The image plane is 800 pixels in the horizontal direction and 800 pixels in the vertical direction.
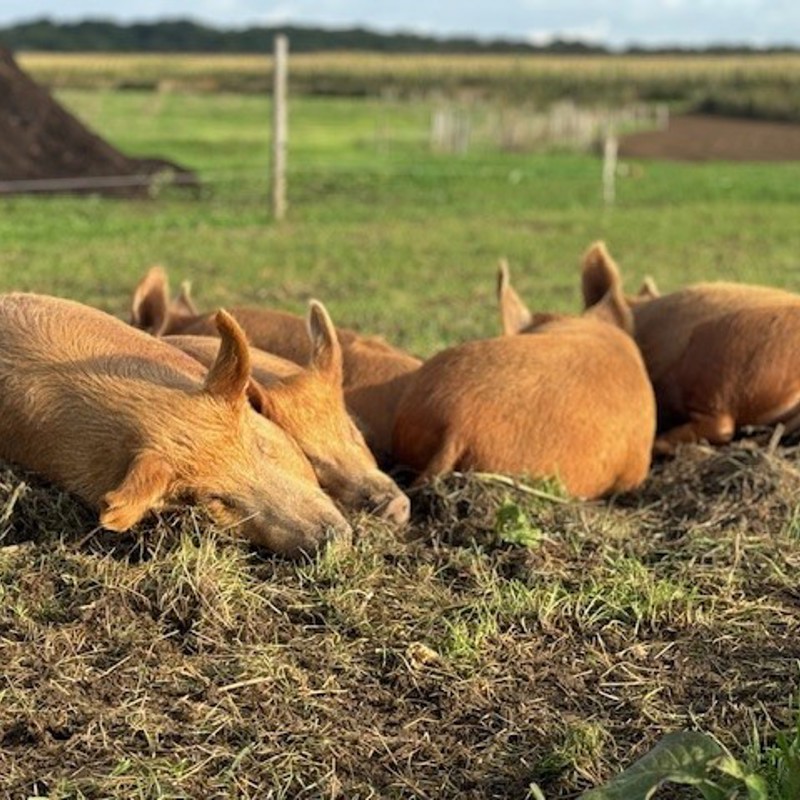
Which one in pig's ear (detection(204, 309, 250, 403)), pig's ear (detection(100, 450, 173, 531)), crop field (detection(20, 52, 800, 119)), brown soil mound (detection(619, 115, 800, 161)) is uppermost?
pig's ear (detection(204, 309, 250, 403))

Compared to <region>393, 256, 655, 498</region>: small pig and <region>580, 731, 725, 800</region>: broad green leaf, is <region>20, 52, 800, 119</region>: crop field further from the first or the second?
<region>580, 731, 725, 800</region>: broad green leaf

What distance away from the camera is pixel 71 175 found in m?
20.1

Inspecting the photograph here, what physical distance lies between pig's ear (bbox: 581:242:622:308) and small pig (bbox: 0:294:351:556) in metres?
2.72

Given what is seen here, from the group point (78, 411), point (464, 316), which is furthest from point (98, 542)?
point (464, 316)

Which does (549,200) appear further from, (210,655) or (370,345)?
(210,655)

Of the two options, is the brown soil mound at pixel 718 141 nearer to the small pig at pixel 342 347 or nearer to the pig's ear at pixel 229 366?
the small pig at pixel 342 347

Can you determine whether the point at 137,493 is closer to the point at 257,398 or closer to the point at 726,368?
the point at 257,398

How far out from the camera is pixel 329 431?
4.87 m

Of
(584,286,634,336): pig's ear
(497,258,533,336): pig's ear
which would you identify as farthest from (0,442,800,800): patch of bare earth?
(584,286,634,336): pig's ear

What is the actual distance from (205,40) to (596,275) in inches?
5951

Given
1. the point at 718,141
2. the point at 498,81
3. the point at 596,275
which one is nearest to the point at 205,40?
the point at 498,81

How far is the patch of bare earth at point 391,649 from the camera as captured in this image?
3.32 metres

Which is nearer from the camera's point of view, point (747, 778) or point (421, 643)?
point (747, 778)

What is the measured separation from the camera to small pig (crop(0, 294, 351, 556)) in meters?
4.23
